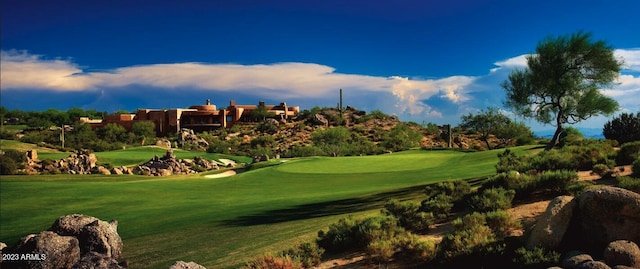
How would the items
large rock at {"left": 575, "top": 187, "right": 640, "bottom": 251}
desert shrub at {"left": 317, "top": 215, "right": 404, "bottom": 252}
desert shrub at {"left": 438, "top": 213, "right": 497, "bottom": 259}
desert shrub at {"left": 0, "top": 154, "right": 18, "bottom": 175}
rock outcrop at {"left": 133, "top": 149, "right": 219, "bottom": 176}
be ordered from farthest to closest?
rock outcrop at {"left": 133, "top": 149, "right": 219, "bottom": 176}
desert shrub at {"left": 0, "top": 154, "right": 18, "bottom": 175}
desert shrub at {"left": 317, "top": 215, "right": 404, "bottom": 252}
desert shrub at {"left": 438, "top": 213, "right": 497, "bottom": 259}
large rock at {"left": 575, "top": 187, "right": 640, "bottom": 251}

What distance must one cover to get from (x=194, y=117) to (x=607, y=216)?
10428 centimetres

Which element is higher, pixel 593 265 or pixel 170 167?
pixel 593 265

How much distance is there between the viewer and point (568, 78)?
29828mm

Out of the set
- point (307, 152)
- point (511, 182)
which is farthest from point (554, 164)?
point (307, 152)

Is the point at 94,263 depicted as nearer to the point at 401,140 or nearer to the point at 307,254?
the point at 307,254

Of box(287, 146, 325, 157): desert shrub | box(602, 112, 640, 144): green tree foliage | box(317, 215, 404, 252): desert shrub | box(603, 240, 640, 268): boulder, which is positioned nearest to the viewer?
box(603, 240, 640, 268): boulder

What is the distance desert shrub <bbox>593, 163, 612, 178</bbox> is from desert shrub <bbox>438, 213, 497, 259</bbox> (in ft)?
20.4

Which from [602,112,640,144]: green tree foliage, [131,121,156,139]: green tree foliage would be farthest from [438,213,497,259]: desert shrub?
[131,121,156,139]: green tree foliage

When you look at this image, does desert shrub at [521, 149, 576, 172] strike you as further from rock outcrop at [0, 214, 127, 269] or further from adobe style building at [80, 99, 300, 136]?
adobe style building at [80, 99, 300, 136]

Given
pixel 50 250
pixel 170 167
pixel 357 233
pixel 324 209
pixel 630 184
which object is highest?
pixel 630 184

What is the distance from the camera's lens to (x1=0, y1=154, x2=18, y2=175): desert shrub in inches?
1375

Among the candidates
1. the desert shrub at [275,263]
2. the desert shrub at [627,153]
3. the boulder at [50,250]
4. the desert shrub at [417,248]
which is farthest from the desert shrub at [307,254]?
the desert shrub at [627,153]

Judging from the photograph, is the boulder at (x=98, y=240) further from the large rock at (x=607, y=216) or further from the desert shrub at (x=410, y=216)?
the large rock at (x=607, y=216)

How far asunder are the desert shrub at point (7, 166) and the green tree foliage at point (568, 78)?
131ft
